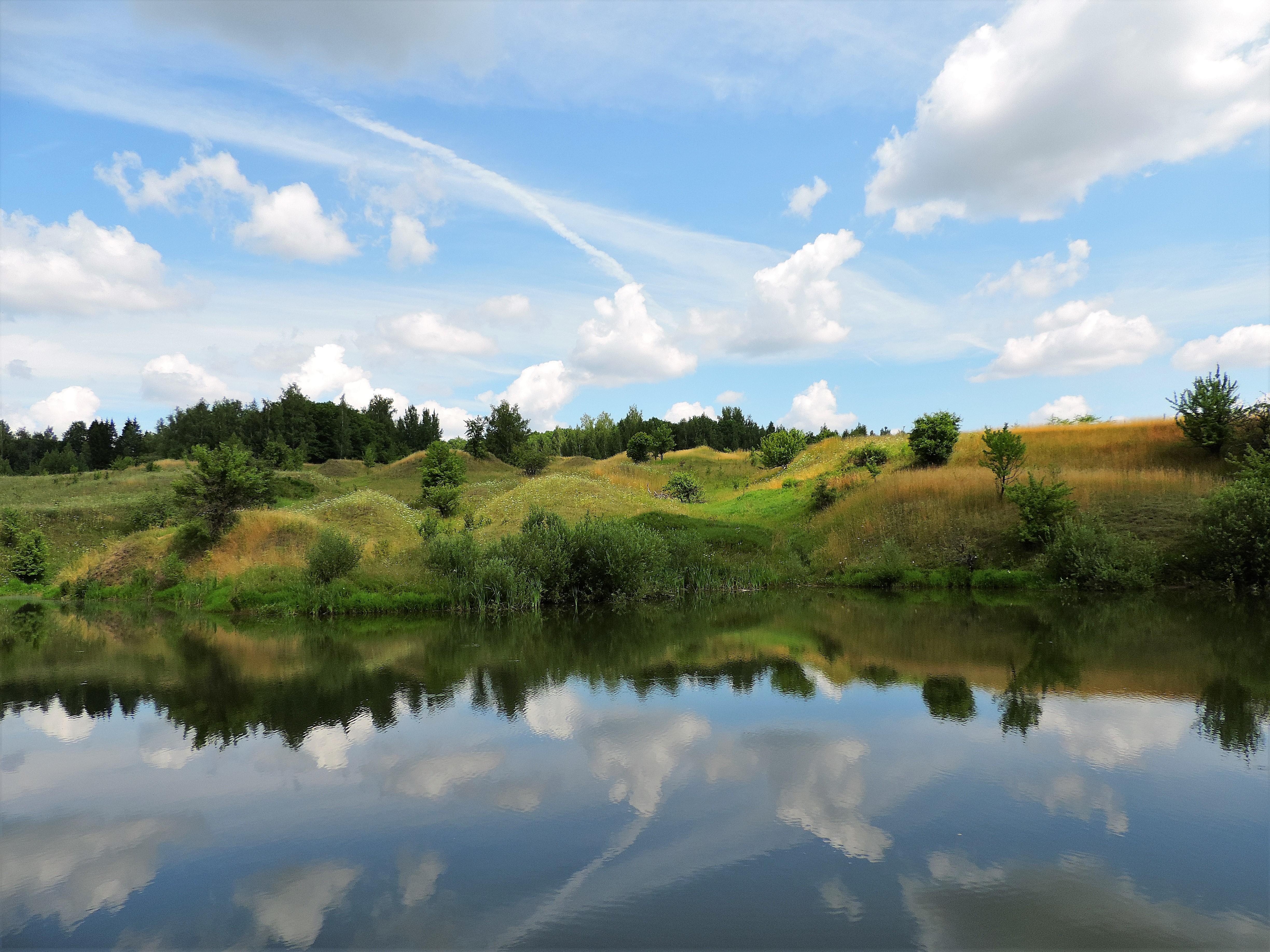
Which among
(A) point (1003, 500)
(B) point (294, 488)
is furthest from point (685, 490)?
(B) point (294, 488)

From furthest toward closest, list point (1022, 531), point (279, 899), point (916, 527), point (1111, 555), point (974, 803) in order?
point (916, 527) < point (1022, 531) < point (1111, 555) < point (974, 803) < point (279, 899)

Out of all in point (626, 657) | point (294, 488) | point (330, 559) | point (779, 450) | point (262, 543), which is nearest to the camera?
point (626, 657)

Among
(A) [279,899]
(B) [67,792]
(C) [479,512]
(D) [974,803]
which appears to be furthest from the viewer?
(C) [479,512]

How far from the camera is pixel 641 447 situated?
83000 millimetres

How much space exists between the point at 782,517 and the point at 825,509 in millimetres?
2476

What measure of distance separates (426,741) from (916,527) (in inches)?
1046

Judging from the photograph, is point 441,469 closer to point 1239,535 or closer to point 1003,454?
point 1003,454

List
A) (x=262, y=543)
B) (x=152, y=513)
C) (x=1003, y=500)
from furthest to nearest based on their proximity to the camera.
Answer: (x=152, y=513) → (x=1003, y=500) → (x=262, y=543)

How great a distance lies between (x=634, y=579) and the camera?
2603cm

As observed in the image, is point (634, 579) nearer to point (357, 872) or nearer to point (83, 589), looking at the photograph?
point (357, 872)

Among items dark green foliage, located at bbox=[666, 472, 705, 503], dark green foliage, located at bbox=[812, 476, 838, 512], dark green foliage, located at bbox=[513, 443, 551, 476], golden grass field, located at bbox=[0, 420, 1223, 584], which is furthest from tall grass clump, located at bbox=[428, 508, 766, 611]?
dark green foliage, located at bbox=[513, 443, 551, 476]

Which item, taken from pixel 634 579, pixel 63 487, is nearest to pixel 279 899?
pixel 634 579

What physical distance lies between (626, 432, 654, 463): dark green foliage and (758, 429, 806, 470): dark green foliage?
17545mm

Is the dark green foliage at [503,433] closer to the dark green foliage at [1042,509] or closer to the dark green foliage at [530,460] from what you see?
the dark green foliage at [530,460]
